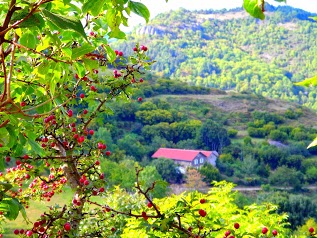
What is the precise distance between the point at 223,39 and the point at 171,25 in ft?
36.7

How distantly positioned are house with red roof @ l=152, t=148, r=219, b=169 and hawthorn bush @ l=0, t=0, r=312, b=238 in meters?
24.2

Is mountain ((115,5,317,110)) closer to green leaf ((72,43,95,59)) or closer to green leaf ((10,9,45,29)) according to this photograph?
green leaf ((72,43,95,59))

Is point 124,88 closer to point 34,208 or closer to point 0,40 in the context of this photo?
point 0,40

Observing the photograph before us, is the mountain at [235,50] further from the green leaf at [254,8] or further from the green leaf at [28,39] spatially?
the green leaf at [254,8]

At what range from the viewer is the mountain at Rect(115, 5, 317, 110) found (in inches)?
2630

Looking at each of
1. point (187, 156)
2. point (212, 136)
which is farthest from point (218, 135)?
point (187, 156)

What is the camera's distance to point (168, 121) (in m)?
34.2

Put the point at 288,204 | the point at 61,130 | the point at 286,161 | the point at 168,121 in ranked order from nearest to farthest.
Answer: the point at 61,130, the point at 288,204, the point at 286,161, the point at 168,121

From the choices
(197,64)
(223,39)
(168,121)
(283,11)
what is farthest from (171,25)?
(168,121)

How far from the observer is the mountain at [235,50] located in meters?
66.8

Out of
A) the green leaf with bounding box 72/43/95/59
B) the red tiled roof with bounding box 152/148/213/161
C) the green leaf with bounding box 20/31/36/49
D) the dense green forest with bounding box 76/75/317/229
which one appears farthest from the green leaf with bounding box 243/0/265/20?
the red tiled roof with bounding box 152/148/213/161

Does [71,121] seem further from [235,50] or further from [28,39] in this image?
[235,50]

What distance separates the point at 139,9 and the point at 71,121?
6.28 feet

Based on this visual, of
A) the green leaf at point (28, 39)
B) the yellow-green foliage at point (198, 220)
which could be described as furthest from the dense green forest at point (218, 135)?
the green leaf at point (28, 39)
